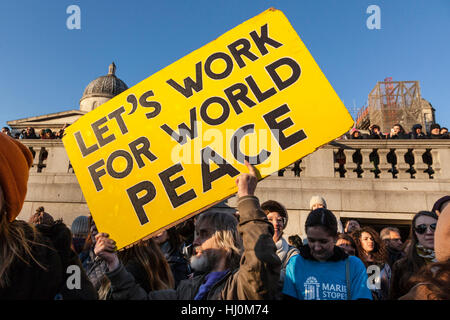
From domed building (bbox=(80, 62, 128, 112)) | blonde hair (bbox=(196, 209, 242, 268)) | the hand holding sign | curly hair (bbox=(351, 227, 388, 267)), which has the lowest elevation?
curly hair (bbox=(351, 227, 388, 267))

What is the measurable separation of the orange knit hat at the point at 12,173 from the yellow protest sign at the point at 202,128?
0.71 m

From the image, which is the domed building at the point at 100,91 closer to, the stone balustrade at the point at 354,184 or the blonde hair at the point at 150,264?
the stone balustrade at the point at 354,184

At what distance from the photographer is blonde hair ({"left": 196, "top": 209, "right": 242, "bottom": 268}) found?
7.72ft

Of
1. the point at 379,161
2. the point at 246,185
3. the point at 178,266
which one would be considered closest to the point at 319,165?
the point at 379,161

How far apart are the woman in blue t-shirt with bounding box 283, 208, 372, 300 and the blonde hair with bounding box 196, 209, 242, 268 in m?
0.76

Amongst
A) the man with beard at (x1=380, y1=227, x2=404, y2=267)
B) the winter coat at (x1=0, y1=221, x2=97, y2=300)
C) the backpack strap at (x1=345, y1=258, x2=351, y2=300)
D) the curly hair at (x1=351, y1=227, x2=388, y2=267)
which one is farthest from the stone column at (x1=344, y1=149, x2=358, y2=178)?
the winter coat at (x1=0, y1=221, x2=97, y2=300)

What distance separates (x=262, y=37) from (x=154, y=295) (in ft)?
7.14

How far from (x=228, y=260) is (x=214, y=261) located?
0.10 meters

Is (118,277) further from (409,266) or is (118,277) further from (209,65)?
(409,266)

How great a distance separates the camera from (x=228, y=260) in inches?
92.0

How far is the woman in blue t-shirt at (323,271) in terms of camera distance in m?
2.77

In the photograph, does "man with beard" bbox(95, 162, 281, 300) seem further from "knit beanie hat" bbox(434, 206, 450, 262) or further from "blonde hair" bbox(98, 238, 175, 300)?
"knit beanie hat" bbox(434, 206, 450, 262)

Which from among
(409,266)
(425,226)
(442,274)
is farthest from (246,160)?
(425,226)

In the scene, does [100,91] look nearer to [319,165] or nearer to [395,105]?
[395,105]
